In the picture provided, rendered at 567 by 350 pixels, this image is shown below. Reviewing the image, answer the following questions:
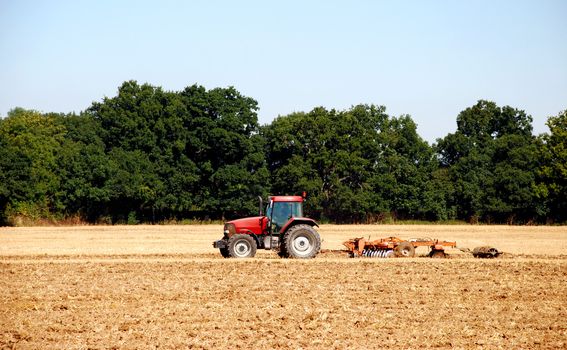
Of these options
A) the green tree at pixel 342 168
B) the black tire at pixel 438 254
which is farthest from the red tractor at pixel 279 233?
the green tree at pixel 342 168

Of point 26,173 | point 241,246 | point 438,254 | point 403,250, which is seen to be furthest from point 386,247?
point 26,173

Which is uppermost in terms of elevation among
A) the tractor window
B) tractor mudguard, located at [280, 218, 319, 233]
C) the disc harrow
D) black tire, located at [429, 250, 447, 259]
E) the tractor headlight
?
the tractor window

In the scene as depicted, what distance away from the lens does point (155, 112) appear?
7038 centimetres

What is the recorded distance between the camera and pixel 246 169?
6862 centimetres

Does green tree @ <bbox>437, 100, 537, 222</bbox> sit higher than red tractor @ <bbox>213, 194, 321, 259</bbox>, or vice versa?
green tree @ <bbox>437, 100, 537, 222</bbox>

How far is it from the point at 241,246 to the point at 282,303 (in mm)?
9224

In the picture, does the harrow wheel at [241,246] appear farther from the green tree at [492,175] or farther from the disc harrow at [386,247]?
the green tree at [492,175]

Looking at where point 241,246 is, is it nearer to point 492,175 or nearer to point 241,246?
point 241,246

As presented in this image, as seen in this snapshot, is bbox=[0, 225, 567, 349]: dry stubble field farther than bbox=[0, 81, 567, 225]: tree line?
No

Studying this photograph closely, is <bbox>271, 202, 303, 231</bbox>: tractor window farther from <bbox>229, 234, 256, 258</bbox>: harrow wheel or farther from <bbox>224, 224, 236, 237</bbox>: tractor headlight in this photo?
<bbox>224, 224, 236, 237</bbox>: tractor headlight

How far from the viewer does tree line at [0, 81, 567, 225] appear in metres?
66.0

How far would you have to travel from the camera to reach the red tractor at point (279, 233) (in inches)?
1050

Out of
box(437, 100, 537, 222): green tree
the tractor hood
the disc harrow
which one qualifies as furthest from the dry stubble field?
box(437, 100, 537, 222): green tree

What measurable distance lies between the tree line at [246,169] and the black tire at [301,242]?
39230mm
